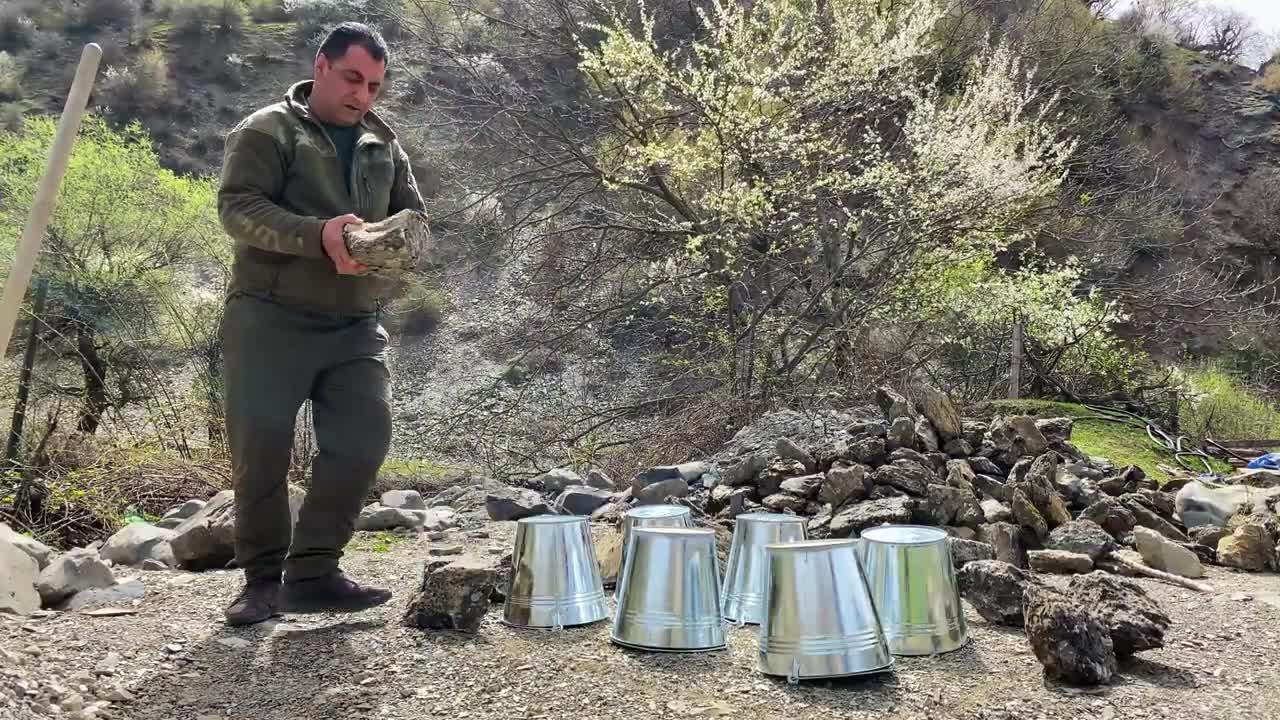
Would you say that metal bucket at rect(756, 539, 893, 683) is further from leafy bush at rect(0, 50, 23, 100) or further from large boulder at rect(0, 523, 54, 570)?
leafy bush at rect(0, 50, 23, 100)

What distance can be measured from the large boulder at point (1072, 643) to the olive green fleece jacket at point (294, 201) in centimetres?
220

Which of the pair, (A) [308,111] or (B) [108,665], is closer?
(B) [108,665]

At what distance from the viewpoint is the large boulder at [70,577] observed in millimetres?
2941

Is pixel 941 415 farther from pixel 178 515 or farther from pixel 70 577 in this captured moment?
pixel 178 515

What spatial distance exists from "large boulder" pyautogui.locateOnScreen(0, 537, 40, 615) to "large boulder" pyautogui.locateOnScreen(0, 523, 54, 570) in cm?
26

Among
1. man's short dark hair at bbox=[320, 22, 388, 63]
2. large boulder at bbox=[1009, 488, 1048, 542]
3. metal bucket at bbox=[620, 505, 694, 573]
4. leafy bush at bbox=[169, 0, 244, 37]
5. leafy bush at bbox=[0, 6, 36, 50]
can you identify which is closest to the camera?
man's short dark hair at bbox=[320, 22, 388, 63]

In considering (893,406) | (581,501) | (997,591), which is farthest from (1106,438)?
(997,591)

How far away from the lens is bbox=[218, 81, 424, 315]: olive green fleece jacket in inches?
104

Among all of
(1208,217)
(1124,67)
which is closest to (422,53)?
(1124,67)

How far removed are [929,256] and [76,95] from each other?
826 centimetres

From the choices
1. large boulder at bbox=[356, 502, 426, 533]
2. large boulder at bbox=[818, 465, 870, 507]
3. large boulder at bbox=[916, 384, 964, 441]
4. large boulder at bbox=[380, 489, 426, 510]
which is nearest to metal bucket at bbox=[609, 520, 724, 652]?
large boulder at bbox=[818, 465, 870, 507]

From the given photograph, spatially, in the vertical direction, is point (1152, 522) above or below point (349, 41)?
below

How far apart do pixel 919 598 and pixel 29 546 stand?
3.31 meters

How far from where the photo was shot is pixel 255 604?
2.74 metres
